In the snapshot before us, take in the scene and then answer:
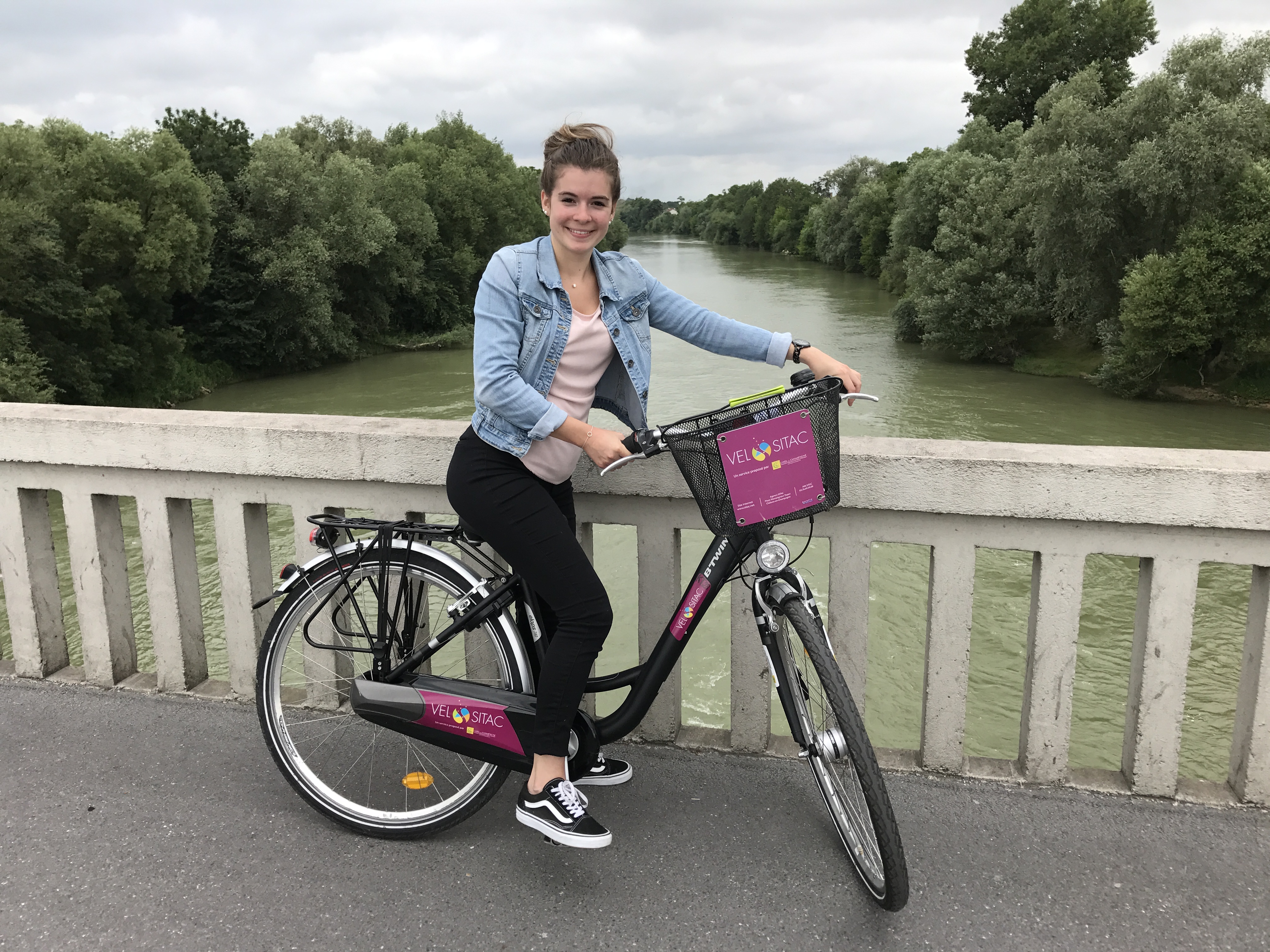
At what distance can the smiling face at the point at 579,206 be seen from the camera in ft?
8.14

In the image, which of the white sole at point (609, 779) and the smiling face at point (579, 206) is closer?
the smiling face at point (579, 206)

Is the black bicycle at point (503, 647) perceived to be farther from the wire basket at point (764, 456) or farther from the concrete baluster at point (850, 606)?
the concrete baluster at point (850, 606)

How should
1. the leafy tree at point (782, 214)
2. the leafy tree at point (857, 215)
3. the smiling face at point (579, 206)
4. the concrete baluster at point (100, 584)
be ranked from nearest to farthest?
the smiling face at point (579, 206)
the concrete baluster at point (100, 584)
the leafy tree at point (857, 215)
the leafy tree at point (782, 214)

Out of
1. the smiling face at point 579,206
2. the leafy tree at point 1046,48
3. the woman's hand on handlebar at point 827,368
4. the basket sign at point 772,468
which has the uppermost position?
the leafy tree at point 1046,48

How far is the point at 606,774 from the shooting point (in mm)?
2846

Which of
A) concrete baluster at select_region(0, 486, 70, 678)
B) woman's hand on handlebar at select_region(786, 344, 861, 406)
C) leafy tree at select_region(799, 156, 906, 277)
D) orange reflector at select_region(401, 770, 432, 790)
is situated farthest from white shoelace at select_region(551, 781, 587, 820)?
leafy tree at select_region(799, 156, 906, 277)

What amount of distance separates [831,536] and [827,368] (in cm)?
56

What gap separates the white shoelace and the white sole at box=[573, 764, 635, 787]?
0.60ft

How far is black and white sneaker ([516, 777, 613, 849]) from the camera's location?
251cm

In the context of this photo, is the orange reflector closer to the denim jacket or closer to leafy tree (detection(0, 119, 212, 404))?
the denim jacket

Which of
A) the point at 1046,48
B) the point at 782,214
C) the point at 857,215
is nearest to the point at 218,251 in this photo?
the point at 1046,48

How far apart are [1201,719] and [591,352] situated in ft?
36.6

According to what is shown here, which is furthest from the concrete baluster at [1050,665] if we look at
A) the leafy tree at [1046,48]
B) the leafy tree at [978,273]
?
the leafy tree at [1046,48]

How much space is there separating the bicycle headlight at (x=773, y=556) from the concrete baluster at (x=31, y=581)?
2.62m
